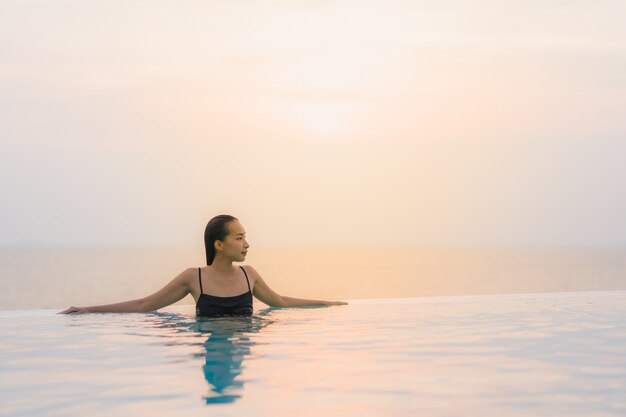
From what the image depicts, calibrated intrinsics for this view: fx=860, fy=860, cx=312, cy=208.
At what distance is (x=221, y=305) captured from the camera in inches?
334

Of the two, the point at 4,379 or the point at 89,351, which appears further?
the point at 89,351

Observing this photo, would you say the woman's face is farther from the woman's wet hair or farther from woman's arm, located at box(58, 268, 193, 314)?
woman's arm, located at box(58, 268, 193, 314)

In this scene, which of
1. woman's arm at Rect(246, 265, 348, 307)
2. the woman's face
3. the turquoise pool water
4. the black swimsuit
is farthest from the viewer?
woman's arm at Rect(246, 265, 348, 307)

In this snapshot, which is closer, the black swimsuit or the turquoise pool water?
the turquoise pool water

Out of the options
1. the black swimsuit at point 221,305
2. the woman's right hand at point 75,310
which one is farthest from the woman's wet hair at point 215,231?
the woman's right hand at point 75,310

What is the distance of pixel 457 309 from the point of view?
9672 mm

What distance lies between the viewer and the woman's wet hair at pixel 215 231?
840 cm

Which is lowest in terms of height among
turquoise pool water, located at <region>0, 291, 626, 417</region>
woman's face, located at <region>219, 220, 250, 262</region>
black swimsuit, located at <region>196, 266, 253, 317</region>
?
turquoise pool water, located at <region>0, 291, 626, 417</region>

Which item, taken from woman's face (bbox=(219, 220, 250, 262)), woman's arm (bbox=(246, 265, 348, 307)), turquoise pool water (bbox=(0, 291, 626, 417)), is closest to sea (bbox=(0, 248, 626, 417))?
turquoise pool water (bbox=(0, 291, 626, 417))

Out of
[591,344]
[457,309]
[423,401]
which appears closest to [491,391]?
→ [423,401]

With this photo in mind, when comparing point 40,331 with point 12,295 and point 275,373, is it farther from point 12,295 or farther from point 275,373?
point 12,295

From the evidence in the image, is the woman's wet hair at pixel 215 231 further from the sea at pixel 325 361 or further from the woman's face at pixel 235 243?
the sea at pixel 325 361

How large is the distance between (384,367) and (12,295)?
25.3m

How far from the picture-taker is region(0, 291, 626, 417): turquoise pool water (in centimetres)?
434
